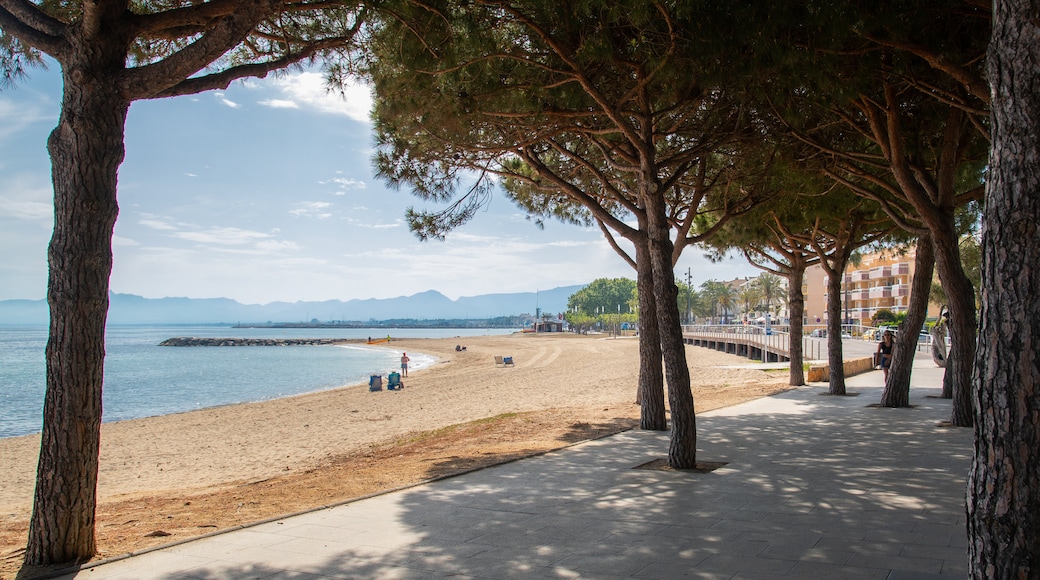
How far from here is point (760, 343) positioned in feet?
121

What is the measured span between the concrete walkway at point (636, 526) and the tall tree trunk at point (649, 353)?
1973mm

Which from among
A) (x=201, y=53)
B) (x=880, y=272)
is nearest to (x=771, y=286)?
(x=880, y=272)

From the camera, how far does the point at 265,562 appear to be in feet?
14.8

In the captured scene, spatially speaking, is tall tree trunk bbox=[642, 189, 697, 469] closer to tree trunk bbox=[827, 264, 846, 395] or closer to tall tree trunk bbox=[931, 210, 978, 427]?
tall tree trunk bbox=[931, 210, 978, 427]

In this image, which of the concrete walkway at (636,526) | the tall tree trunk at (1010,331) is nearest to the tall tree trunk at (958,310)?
the concrete walkway at (636,526)

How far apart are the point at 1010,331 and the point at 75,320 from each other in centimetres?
517

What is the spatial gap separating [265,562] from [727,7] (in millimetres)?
5907

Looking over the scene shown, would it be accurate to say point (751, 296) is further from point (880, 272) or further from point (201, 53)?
point (201, 53)

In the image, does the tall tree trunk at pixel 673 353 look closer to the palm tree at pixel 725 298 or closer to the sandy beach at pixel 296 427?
the sandy beach at pixel 296 427

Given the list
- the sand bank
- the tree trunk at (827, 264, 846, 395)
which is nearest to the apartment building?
the sand bank

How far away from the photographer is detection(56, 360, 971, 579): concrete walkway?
14.0ft

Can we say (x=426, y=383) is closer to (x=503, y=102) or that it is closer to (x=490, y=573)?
(x=503, y=102)

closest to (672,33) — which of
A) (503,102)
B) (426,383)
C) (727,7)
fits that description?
(727,7)

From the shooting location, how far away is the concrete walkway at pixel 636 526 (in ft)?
14.0
